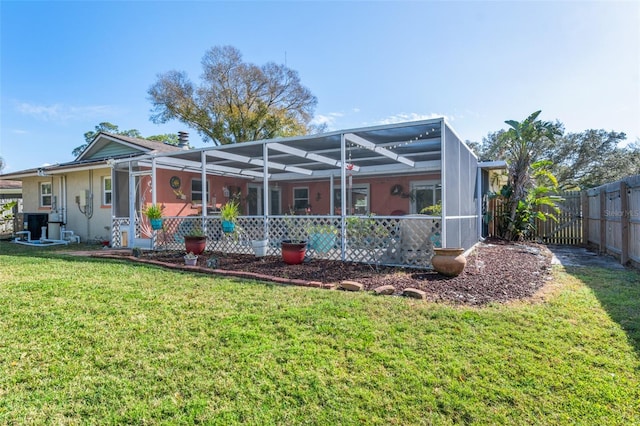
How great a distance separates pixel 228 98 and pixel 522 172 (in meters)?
20.5

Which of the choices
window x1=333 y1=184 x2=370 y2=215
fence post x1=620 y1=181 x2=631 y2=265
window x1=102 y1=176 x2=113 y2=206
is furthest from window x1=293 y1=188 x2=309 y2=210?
fence post x1=620 y1=181 x2=631 y2=265

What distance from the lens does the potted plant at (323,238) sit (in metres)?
7.50

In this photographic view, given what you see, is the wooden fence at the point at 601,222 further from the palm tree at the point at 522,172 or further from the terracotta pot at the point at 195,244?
the terracotta pot at the point at 195,244

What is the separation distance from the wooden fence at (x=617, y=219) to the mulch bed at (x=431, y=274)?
1.32 m

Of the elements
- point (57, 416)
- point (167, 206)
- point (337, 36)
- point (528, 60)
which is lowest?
point (57, 416)

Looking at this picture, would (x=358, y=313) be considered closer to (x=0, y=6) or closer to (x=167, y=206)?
(x=167, y=206)

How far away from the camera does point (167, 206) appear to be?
12.0 meters

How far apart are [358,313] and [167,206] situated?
998cm

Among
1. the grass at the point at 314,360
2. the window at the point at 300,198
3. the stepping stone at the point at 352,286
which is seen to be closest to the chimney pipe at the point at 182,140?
the window at the point at 300,198

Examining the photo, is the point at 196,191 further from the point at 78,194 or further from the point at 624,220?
the point at 624,220

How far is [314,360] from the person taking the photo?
283 cm

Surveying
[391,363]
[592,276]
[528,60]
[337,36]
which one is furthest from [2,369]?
[528,60]

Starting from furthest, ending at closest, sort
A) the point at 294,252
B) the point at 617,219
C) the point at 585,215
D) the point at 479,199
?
the point at 479,199
the point at 585,215
the point at 617,219
the point at 294,252

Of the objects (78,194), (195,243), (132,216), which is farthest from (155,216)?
(78,194)
